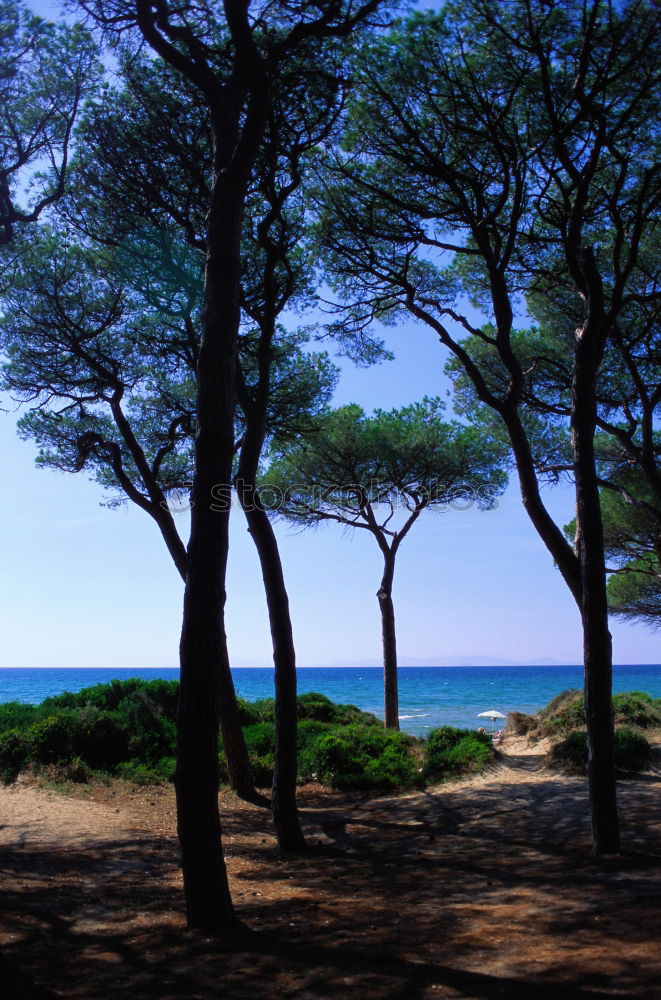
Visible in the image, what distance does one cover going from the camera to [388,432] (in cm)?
1509

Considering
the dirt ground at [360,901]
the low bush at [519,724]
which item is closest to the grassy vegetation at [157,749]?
the dirt ground at [360,901]

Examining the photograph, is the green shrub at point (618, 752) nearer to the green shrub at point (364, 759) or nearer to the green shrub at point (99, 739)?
the green shrub at point (364, 759)

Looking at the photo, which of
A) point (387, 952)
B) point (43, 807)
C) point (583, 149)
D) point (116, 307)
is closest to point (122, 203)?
point (116, 307)

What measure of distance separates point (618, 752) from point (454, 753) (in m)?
2.11

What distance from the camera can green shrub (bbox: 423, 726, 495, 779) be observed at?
384 inches

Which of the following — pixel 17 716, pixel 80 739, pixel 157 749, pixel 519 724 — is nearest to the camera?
pixel 80 739

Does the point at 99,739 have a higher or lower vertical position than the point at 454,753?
higher

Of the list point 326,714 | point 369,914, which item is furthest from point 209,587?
point 326,714

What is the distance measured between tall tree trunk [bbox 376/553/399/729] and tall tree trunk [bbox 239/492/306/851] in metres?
7.07

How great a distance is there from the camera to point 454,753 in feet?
32.8

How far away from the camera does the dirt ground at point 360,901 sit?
3498 mm

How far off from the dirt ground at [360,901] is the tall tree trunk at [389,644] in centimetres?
496

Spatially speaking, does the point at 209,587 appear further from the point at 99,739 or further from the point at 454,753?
the point at 99,739

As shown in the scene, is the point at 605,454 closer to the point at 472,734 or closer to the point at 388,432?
the point at 388,432
